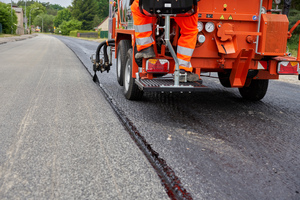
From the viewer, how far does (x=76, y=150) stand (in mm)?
3275

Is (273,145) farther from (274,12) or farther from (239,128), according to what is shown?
(274,12)

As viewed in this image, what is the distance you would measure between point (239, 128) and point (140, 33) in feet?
6.16

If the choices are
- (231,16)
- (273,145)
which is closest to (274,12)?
(231,16)

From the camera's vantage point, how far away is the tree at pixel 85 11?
9644 centimetres

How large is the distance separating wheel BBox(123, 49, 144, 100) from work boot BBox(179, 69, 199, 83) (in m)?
1.09

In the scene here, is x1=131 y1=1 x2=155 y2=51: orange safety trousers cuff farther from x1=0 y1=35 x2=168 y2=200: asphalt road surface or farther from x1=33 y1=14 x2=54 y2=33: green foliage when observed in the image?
x1=33 y1=14 x2=54 y2=33: green foliage

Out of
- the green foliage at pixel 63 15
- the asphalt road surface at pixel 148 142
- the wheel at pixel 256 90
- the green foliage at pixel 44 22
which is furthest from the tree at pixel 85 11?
the asphalt road surface at pixel 148 142

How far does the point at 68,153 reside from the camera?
3.19m

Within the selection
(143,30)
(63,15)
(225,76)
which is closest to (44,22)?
(63,15)

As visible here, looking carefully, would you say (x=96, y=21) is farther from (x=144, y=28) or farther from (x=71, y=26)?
(x=144, y=28)

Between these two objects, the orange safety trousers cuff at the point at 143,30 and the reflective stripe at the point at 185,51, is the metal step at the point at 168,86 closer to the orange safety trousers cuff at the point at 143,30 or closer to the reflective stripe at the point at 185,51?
the reflective stripe at the point at 185,51

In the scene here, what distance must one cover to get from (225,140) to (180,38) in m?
1.66

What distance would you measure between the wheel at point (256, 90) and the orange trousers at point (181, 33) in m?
1.68

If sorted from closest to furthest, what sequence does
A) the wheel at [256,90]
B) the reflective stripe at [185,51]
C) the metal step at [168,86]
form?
the metal step at [168,86] < the reflective stripe at [185,51] < the wheel at [256,90]
